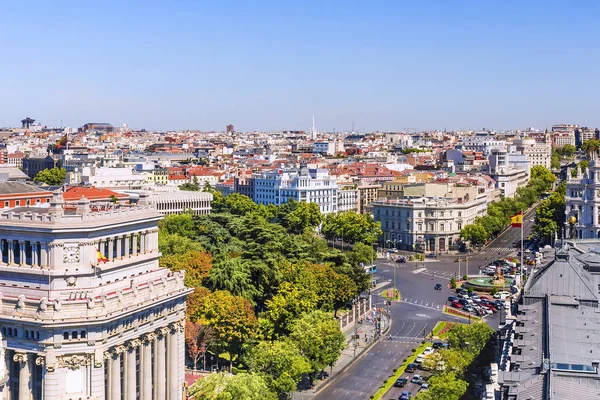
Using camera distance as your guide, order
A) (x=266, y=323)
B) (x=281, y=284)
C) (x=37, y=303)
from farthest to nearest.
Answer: (x=281, y=284)
(x=266, y=323)
(x=37, y=303)

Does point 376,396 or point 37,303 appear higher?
point 37,303

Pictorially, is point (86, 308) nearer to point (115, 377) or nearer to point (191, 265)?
point (115, 377)

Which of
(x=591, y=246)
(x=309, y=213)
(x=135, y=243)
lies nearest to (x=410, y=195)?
(x=309, y=213)

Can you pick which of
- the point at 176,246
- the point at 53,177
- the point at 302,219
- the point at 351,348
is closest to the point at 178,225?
the point at 176,246

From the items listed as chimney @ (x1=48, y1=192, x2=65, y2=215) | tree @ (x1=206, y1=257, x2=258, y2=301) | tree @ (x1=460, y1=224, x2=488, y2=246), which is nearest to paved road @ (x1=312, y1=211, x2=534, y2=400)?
tree @ (x1=460, y1=224, x2=488, y2=246)

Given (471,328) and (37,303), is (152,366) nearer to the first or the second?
(37,303)

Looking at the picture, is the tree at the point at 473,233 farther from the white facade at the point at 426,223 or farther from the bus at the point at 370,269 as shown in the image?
the bus at the point at 370,269

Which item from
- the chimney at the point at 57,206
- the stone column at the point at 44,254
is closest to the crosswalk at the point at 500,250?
the chimney at the point at 57,206

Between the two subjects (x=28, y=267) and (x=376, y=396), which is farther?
(x=376, y=396)
